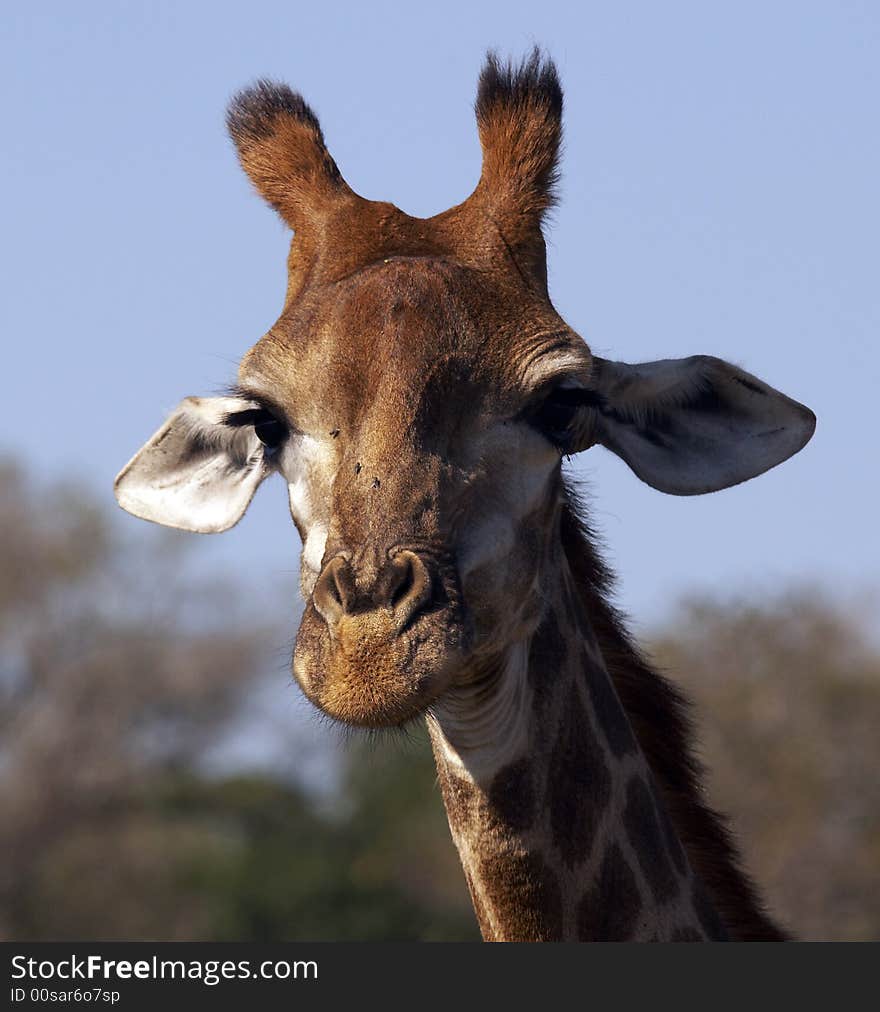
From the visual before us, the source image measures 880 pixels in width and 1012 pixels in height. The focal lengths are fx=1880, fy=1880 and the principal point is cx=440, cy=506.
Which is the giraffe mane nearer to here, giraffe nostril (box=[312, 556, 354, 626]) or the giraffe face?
the giraffe face

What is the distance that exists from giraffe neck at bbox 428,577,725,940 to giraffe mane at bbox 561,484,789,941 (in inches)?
18.4

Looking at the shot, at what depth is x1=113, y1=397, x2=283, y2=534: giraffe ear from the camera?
8.36 m

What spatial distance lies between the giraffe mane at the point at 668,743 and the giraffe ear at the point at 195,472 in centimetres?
147

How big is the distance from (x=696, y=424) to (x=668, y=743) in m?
1.41

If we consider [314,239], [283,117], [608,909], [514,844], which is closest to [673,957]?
[608,909]

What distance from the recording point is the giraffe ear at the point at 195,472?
8359 millimetres

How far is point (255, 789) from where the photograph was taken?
54125 mm

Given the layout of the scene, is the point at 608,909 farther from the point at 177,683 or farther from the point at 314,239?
the point at 177,683

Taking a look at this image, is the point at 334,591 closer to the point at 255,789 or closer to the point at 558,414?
the point at 558,414

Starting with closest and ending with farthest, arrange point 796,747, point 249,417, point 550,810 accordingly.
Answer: point 550,810, point 249,417, point 796,747

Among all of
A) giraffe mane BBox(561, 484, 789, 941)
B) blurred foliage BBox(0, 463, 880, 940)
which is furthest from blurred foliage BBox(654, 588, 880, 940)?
giraffe mane BBox(561, 484, 789, 941)

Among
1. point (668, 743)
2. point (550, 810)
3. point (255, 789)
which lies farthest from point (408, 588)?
point (255, 789)

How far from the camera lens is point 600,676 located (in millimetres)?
7738

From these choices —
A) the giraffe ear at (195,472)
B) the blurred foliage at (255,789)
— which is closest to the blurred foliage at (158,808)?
the blurred foliage at (255,789)
